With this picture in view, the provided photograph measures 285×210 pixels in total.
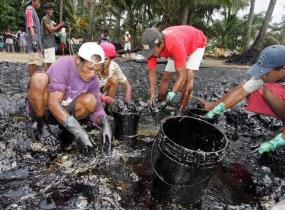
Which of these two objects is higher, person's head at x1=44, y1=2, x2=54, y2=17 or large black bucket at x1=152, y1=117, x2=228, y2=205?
person's head at x1=44, y1=2, x2=54, y2=17

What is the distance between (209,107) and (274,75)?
131 centimetres

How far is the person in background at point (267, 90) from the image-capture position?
3258mm

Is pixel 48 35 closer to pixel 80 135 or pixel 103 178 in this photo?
pixel 80 135

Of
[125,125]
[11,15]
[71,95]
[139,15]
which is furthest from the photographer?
[139,15]

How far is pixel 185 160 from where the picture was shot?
2.29 metres

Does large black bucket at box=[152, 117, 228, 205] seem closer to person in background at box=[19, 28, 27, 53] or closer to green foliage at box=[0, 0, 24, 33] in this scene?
person in background at box=[19, 28, 27, 53]

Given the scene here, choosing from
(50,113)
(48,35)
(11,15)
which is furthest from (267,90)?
(11,15)

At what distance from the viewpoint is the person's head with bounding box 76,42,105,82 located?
3014 millimetres

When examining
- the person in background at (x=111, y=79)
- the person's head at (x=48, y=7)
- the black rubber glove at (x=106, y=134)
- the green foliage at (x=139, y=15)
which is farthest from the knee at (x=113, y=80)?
the green foliage at (x=139, y=15)

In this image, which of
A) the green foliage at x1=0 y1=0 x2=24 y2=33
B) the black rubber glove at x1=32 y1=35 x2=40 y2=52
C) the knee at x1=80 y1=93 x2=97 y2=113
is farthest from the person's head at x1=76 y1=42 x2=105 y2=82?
the green foliage at x1=0 y1=0 x2=24 y2=33

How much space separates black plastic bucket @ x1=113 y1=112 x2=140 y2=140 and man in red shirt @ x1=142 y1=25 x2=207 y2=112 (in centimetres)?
55

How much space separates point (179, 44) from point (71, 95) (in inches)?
62.4

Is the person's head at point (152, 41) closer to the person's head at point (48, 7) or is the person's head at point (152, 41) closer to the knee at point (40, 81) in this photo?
the knee at point (40, 81)

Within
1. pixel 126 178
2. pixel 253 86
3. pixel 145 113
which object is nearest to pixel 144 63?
pixel 145 113
